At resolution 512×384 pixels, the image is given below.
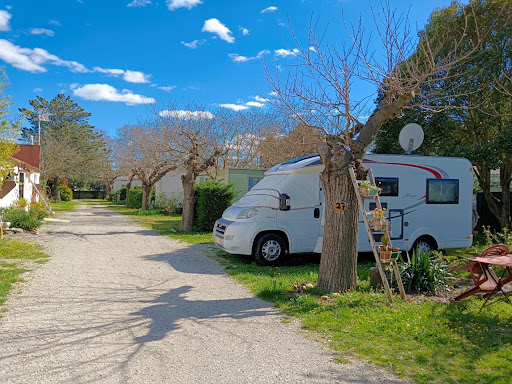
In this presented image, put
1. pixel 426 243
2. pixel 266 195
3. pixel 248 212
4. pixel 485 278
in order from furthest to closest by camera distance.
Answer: pixel 426 243 → pixel 266 195 → pixel 248 212 → pixel 485 278

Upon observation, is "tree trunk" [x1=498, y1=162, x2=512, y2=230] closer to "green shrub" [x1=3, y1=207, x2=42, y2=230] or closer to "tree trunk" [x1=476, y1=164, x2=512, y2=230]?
"tree trunk" [x1=476, y1=164, x2=512, y2=230]

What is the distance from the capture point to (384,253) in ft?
19.9

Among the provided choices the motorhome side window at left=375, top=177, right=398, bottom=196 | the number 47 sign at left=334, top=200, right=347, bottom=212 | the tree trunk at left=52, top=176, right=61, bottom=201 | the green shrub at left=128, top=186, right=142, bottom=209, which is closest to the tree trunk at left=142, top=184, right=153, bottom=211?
the green shrub at left=128, top=186, right=142, bottom=209

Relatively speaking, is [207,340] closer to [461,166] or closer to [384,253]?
[384,253]

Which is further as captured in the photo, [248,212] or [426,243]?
[426,243]

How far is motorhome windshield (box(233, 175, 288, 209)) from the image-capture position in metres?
9.59

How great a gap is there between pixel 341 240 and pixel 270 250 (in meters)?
3.04

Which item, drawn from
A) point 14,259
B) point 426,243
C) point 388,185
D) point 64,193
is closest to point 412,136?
point 388,185

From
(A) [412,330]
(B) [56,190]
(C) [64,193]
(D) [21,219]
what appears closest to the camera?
(A) [412,330]

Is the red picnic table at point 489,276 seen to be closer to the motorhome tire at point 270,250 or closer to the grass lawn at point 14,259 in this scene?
the motorhome tire at point 270,250

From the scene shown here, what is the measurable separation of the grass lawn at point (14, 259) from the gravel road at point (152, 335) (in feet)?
0.87

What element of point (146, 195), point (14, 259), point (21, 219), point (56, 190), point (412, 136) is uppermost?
point (412, 136)

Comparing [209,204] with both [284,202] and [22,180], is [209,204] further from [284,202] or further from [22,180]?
[22,180]

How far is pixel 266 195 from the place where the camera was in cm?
982
